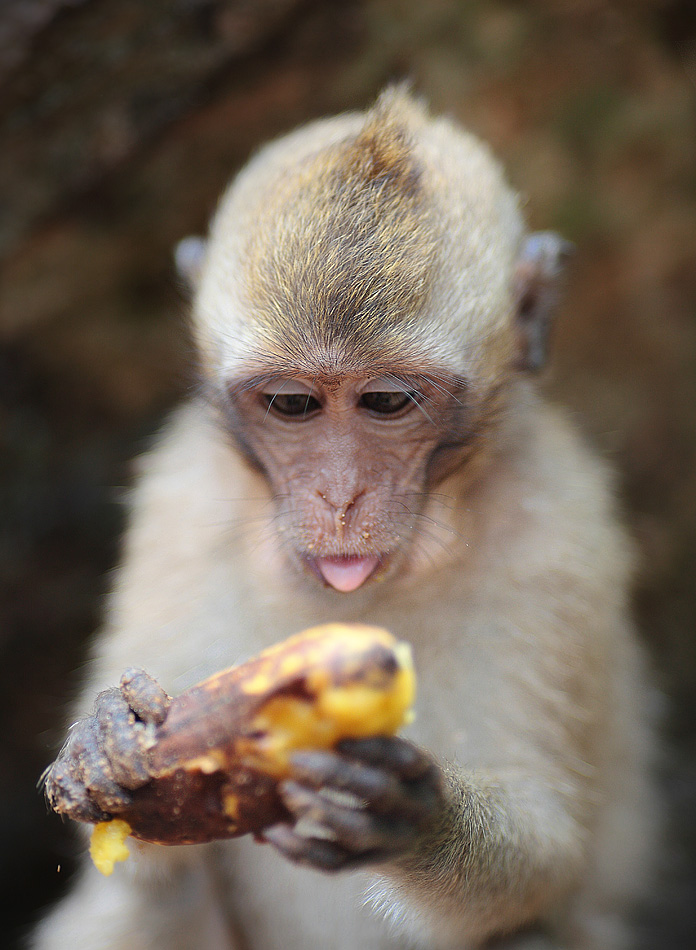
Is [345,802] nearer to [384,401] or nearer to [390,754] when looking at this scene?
[390,754]

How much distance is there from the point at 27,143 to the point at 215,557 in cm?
166

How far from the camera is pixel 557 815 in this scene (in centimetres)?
211

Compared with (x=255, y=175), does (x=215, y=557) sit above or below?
below

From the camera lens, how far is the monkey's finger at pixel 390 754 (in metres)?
1.41

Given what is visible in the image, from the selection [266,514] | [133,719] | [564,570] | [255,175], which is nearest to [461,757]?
[564,570]

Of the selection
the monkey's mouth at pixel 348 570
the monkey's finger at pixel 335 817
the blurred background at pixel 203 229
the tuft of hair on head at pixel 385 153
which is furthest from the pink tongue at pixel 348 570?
the blurred background at pixel 203 229

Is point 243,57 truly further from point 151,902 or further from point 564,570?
point 151,902

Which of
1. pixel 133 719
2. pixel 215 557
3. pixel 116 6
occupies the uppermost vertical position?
pixel 116 6

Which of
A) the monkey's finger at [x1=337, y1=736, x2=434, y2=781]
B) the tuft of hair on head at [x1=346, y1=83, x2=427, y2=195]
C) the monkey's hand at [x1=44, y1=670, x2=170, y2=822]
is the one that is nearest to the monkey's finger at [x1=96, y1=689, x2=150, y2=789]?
the monkey's hand at [x1=44, y1=670, x2=170, y2=822]

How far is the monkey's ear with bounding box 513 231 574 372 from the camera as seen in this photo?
2.34 meters

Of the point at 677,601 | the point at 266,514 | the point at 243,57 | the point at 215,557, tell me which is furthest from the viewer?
the point at 677,601

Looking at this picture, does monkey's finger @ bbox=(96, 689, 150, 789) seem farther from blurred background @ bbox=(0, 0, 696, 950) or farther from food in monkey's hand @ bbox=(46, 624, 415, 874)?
blurred background @ bbox=(0, 0, 696, 950)

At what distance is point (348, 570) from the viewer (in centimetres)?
196

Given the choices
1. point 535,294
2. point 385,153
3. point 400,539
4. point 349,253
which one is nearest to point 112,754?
point 400,539
